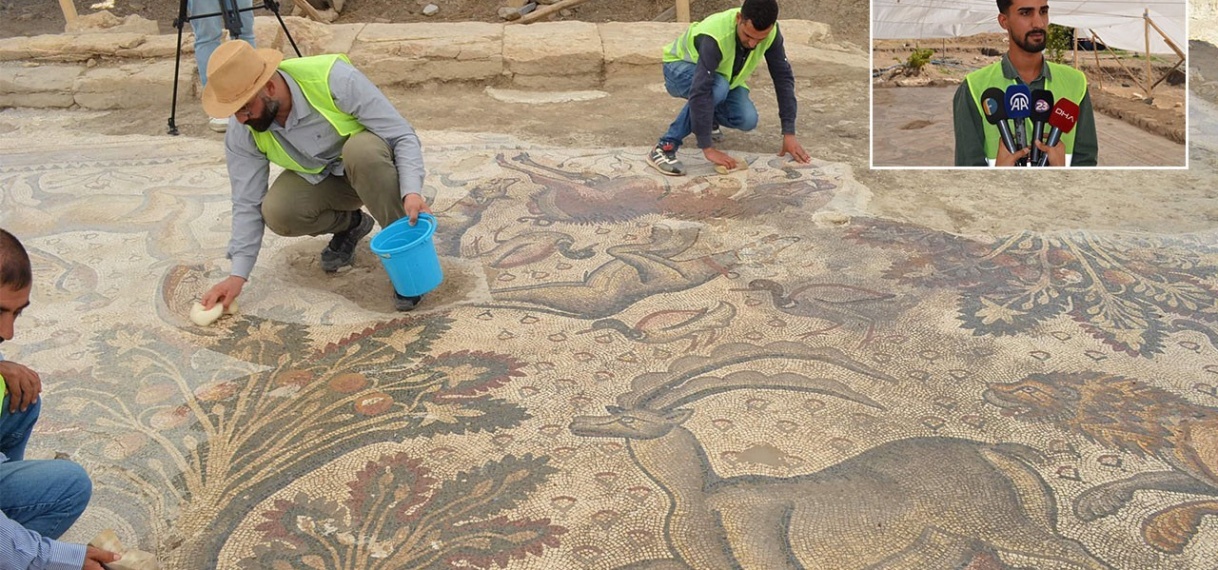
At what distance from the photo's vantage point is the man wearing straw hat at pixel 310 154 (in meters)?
2.87

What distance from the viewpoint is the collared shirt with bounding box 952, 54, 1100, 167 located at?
250 cm

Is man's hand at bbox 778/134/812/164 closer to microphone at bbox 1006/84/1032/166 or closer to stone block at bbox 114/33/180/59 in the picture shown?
microphone at bbox 1006/84/1032/166

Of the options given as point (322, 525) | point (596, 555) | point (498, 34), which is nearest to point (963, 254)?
point (596, 555)

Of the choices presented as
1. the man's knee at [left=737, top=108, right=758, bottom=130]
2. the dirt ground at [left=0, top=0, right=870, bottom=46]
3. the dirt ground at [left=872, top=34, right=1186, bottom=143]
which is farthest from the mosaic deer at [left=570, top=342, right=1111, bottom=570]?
the dirt ground at [left=0, top=0, right=870, bottom=46]

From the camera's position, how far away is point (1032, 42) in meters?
2.44

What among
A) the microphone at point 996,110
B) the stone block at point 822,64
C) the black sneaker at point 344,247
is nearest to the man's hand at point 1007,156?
the microphone at point 996,110

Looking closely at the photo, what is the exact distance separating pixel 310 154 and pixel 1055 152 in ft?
7.80

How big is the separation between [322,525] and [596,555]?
643mm

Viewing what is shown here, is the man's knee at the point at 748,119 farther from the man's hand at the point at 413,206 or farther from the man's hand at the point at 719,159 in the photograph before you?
the man's hand at the point at 413,206

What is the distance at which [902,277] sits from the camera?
3.09 meters

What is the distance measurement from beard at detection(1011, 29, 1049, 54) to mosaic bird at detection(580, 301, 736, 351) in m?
1.14

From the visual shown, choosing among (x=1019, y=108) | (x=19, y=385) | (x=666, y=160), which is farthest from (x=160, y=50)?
(x=1019, y=108)

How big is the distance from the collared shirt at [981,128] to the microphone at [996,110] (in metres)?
0.03

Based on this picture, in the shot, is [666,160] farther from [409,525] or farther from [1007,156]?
[409,525]
